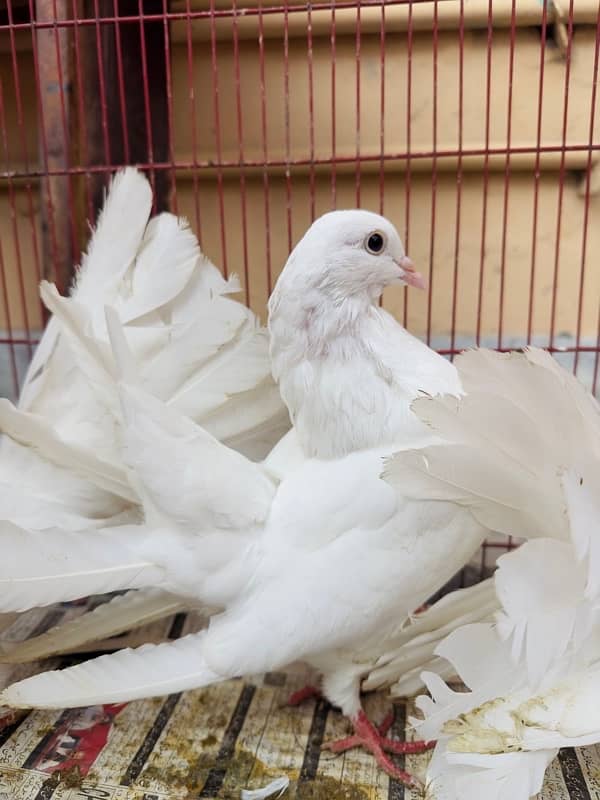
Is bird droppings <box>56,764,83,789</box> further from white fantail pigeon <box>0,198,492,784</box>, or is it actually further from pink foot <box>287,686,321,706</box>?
pink foot <box>287,686,321,706</box>

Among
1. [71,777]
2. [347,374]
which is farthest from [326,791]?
[347,374]

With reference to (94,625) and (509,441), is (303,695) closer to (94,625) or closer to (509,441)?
(94,625)

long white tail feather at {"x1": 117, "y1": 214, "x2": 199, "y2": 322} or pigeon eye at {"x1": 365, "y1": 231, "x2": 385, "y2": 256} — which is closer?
pigeon eye at {"x1": 365, "y1": 231, "x2": 385, "y2": 256}

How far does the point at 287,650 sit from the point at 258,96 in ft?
4.00

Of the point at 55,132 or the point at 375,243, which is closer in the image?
the point at 375,243

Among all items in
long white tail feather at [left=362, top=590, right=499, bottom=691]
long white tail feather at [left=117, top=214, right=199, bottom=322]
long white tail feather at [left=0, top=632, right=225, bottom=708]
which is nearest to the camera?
long white tail feather at [left=0, top=632, right=225, bottom=708]

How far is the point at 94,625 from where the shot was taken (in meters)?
1.07

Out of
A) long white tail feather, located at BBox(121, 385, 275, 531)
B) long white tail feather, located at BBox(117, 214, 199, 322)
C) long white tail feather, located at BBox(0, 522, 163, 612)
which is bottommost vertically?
long white tail feather, located at BBox(0, 522, 163, 612)

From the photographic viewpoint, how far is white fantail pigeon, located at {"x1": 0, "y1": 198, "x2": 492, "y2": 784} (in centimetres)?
90

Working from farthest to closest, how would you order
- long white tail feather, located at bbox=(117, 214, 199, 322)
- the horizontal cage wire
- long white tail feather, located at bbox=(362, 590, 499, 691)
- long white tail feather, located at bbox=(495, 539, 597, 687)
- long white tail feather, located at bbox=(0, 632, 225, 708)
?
the horizontal cage wire < long white tail feather, located at bbox=(117, 214, 199, 322) < long white tail feather, located at bbox=(362, 590, 499, 691) < long white tail feather, located at bbox=(0, 632, 225, 708) < long white tail feather, located at bbox=(495, 539, 597, 687)

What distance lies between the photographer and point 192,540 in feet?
3.12

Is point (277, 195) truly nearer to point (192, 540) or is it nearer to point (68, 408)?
point (68, 408)

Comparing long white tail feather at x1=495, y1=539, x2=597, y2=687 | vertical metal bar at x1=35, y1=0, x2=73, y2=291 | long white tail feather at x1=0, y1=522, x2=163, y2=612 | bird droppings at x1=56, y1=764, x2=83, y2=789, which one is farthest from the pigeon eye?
bird droppings at x1=56, y1=764, x2=83, y2=789

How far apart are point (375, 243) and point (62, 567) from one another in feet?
2.11
